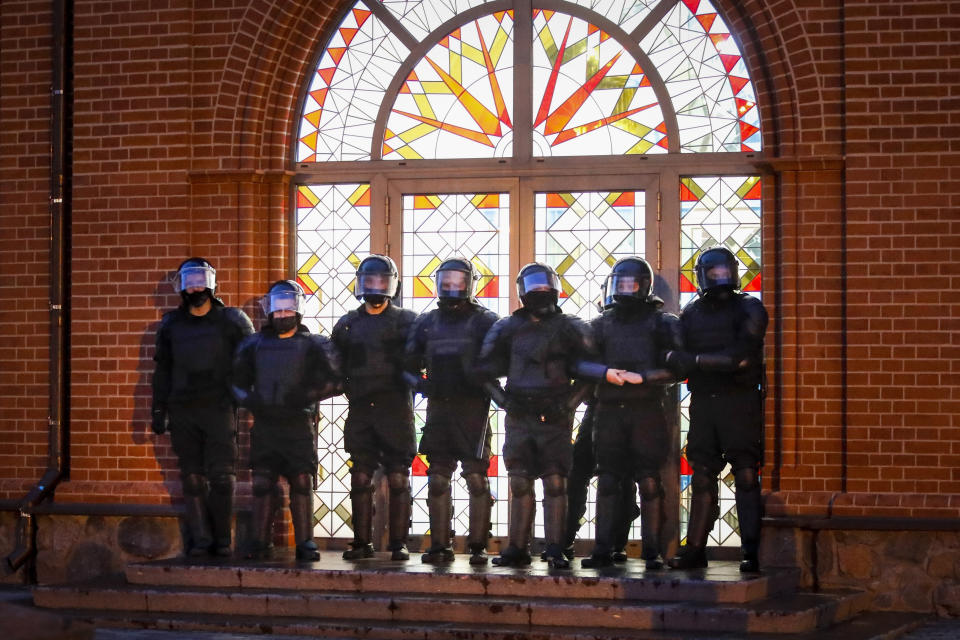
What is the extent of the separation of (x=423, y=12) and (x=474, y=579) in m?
4.45

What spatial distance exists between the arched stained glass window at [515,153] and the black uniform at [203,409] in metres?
0.98

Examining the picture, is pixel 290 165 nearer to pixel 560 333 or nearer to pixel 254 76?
pixel 254 76

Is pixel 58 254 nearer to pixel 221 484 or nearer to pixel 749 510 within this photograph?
pixel 221 484

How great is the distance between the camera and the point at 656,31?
1116 cm

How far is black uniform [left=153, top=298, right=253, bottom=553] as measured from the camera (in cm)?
1055

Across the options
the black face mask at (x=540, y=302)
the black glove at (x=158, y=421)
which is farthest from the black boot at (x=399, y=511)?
the black glove at (x=158, y=421)

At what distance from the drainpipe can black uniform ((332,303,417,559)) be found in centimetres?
248

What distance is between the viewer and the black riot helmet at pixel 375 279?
10.3 metres

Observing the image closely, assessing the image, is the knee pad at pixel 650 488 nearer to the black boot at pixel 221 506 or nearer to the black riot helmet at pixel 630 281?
the black riot helmet at pixel 630 281

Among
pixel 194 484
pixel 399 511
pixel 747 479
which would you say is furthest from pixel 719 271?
pixel 194 484

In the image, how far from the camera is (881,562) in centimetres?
998

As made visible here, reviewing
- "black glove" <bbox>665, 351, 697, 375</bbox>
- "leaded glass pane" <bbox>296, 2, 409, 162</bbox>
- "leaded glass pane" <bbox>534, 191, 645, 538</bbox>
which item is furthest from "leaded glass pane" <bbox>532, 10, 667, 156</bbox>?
"black glove" <bbox>665, 351, 697, 375</bbox>

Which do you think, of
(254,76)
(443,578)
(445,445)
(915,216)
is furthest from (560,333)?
(254,76)

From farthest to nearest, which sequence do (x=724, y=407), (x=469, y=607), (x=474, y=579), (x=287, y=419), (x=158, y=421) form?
1. (x=158, y=421)
2. (x=287, y=419)
3. (x=724, y=407)
4. (x=474, y=579)
5. (x=469, y=607)
